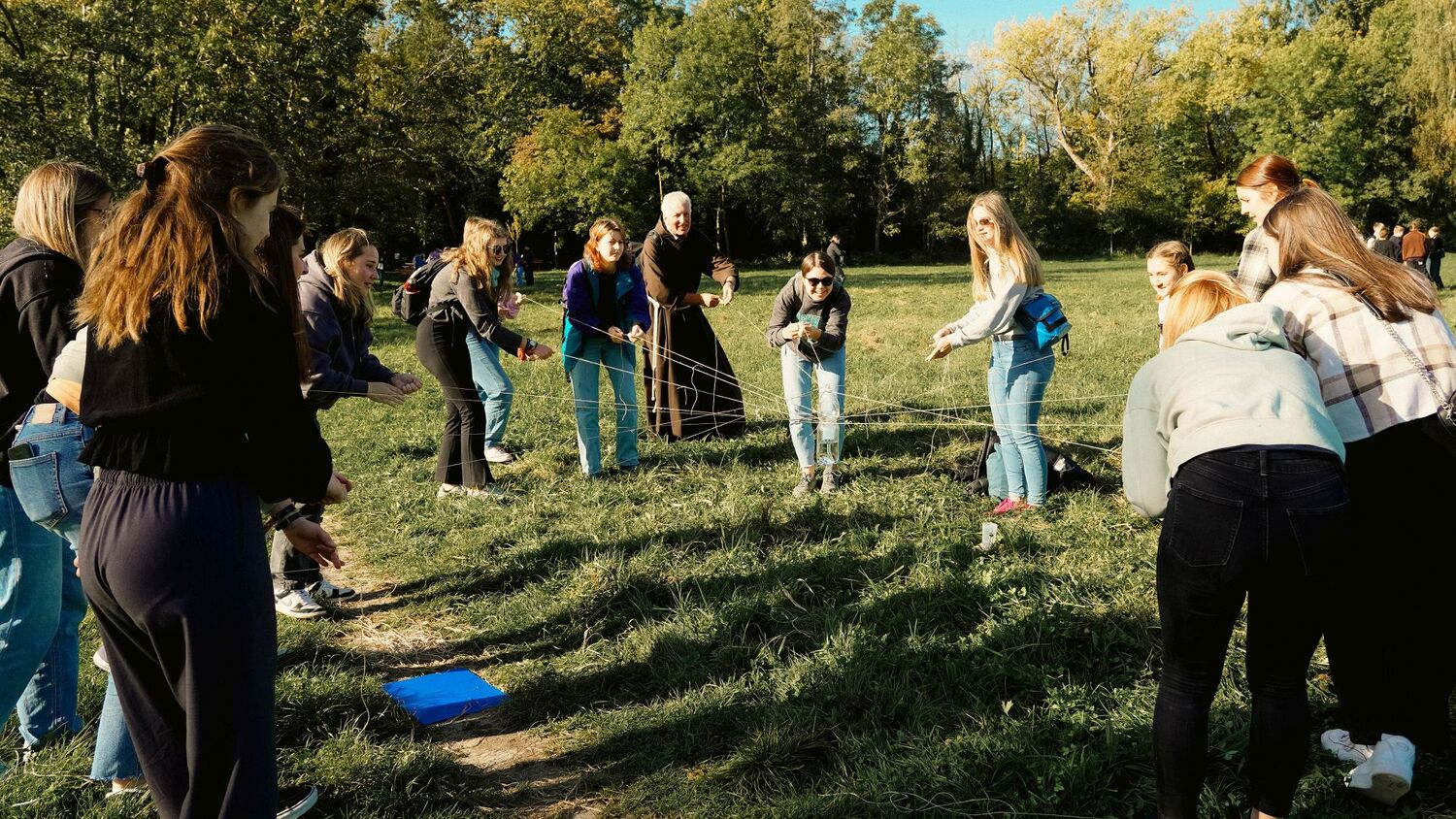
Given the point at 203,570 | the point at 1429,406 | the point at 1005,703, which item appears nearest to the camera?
the point at 203,570

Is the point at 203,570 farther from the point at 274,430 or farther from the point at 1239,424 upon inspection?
the point at 1239,424

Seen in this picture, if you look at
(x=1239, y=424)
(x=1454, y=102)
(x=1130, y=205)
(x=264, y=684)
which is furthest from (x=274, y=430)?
(x=1130, y=205)

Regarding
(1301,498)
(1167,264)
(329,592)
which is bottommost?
(329,592)

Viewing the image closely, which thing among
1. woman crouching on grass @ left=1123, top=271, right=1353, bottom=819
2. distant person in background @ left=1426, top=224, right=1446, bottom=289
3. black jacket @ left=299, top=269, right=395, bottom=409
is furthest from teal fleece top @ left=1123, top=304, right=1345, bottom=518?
distant person in background @ left=1426, top=224, right=1446, bottom=289

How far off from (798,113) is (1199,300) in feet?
146

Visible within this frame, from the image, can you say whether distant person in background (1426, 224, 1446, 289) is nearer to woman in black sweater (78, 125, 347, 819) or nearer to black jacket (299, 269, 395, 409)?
black jacket (299, 269, 395, 409)

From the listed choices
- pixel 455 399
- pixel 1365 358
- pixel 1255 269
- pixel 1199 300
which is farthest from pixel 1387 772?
pixel 455 399

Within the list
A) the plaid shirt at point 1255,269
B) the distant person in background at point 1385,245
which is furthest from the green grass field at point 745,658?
the distant person in background at point 1385,245

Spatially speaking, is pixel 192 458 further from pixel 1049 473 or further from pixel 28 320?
pixel 1049 473

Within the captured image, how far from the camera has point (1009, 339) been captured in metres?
5.88

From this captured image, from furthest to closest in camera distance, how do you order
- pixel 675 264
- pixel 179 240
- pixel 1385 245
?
pixel 1385 245 < pixel 675 264 < pixel 179 240

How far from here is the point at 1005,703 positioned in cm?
365

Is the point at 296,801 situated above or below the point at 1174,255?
below

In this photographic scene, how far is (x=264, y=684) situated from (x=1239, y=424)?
2.61 meters
